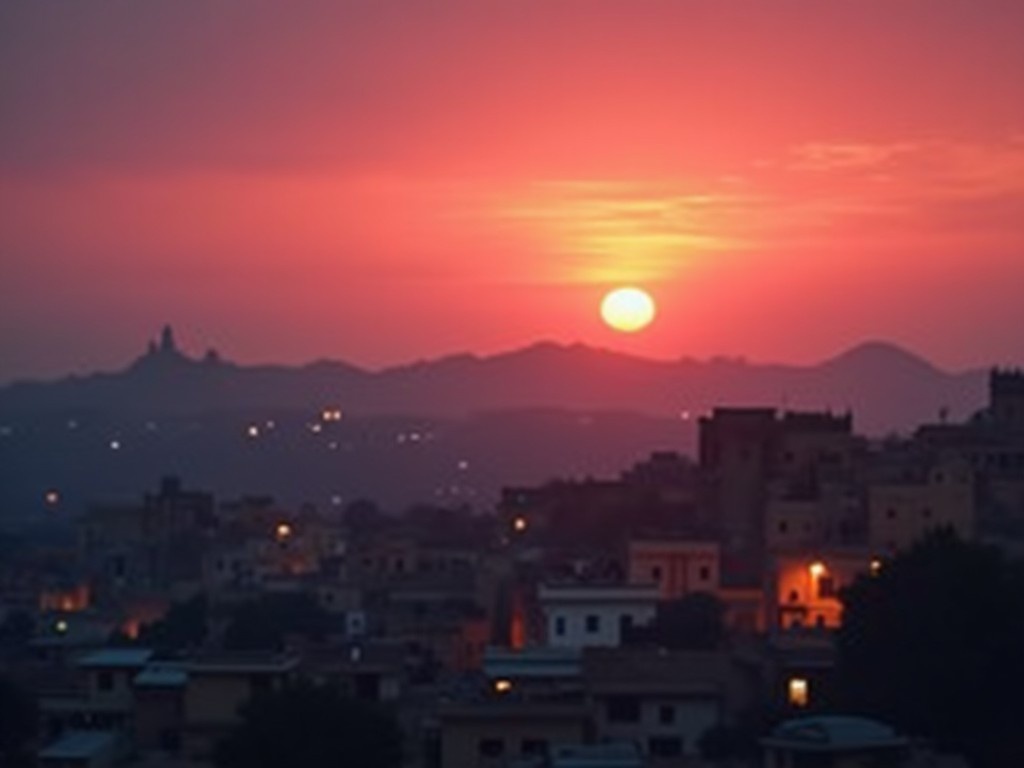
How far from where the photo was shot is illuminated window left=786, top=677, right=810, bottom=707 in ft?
126

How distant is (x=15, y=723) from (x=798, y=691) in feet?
34.9

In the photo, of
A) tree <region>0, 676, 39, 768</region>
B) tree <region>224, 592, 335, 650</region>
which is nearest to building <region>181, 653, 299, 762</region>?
tree <region>0, 676, 39, 768</region>

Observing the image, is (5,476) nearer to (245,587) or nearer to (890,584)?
(245,587)

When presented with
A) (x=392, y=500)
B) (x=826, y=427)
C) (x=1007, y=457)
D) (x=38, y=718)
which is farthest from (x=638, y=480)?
(x=392, y=500)

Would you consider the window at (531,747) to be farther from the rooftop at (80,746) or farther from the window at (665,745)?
the rooftop at (80,746)

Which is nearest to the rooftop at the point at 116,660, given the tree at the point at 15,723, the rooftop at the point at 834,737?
the tree at the point at 15,723

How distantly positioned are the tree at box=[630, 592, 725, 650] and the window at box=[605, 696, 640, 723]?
20.6 feet

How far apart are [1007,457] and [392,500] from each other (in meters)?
115

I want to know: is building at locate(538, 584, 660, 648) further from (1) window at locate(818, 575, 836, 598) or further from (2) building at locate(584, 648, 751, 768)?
(2) building at locate(584, 648, 751, 768)

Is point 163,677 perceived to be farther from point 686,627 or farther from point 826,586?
point 826,586

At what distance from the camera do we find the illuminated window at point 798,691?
3853cm

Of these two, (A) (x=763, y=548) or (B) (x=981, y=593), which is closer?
(B) (x=981, y=593)

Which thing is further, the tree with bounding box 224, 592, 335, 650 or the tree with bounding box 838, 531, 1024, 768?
the tree with bounding box 224, 592, 335, 650

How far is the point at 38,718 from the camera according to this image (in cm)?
4034
